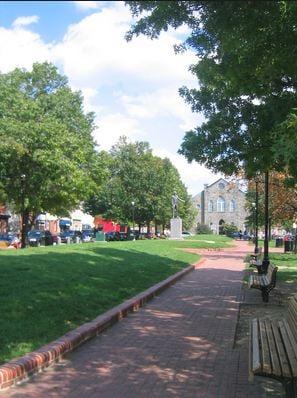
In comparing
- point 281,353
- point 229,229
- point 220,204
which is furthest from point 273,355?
point 220,204

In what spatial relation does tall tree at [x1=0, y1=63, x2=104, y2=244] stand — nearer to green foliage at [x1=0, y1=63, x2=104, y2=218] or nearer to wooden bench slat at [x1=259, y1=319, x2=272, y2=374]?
green foliage at [x1=0, y1=63, x2=104, y2=218]

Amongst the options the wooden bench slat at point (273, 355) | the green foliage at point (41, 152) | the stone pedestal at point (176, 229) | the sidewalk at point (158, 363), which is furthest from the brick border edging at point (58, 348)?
the stone pedestal at point (176, 229)

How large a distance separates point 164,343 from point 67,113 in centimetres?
4023

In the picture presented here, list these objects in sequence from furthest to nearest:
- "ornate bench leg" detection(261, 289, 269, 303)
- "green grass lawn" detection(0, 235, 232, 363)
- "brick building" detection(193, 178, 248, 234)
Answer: "brick building" detection(193, 178, 248, 234), "ornate bench leg" detection(261, 289, 269, 303), "green grass lawn" detection(0, 235, 232, 363)

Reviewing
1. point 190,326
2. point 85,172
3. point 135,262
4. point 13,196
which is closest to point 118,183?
point 85,172

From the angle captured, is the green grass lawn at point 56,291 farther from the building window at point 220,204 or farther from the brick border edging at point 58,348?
the building window at point 220,204

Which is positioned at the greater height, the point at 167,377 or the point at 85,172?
the point at 85,172

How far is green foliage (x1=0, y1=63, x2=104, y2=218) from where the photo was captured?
34.1 meters

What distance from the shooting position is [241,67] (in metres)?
6.94

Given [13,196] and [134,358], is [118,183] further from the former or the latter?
[134,358]

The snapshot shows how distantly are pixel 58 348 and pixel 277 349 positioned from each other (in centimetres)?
267

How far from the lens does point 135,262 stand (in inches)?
738

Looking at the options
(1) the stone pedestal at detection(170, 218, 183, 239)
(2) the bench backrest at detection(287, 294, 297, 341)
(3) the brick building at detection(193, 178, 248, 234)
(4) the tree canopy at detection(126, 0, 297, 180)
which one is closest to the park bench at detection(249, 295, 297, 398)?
(2) the bench backrest at detection(287, 294, 297, 341)

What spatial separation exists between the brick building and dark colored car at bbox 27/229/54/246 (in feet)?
256
